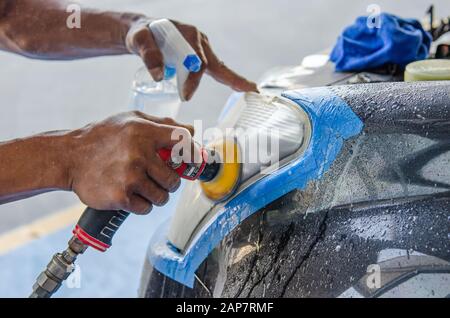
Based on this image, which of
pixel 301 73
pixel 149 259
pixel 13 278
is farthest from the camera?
pixel 13 278

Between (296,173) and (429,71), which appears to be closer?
(296,173)

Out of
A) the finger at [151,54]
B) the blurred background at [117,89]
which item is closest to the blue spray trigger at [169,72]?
the finger at [151,54]

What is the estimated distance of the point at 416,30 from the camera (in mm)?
1472

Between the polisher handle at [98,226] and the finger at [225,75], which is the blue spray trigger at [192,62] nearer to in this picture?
the finger at [225,75]

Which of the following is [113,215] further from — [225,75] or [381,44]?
[381,44]

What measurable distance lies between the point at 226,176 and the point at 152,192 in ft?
0.49

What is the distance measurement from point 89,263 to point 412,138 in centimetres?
153

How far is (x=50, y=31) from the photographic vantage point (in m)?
1.53

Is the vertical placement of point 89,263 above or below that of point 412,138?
below

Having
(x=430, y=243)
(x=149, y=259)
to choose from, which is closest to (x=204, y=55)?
(x=149, y=259)

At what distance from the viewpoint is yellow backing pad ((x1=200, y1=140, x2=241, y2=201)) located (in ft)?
3.19

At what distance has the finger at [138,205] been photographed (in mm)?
866

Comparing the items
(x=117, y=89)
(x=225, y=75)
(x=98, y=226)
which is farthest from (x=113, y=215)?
(x=117, y=89)

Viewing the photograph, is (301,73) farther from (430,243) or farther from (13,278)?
(13,278)
